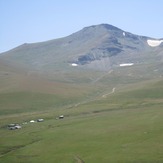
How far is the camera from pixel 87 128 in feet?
381

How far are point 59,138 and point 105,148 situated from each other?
65.5 ft

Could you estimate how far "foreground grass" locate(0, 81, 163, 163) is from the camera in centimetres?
Answer: 8169

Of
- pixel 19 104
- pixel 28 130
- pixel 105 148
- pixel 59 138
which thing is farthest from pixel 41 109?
pixel 105 148

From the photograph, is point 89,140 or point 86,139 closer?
point 89,140

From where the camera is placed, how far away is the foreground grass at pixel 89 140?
81688 mm

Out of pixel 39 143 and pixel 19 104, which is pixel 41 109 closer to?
pixel 19 104

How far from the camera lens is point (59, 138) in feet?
344

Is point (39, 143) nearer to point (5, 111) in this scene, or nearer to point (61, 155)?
point (61, 155)

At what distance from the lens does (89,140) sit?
98.9 m

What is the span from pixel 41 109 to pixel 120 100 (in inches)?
1490

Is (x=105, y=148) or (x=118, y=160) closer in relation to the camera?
(x=118, y=160)

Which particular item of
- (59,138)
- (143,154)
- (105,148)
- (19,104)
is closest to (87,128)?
(59,138)

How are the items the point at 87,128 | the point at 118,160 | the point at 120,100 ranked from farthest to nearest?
the point at 120,100
the point at 87,128
the point at 118,160

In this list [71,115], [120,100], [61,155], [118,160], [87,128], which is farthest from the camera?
[120,100]
